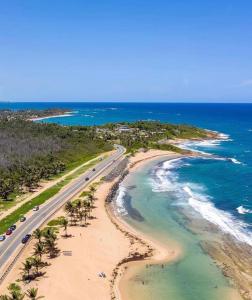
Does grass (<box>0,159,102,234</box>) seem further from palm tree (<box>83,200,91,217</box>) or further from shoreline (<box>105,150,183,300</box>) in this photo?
shoreline (<box>105,150,183,300</box>)

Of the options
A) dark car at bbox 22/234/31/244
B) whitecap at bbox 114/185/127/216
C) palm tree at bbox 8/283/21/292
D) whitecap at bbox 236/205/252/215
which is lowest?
whitecap at bbox 114/185/127/216

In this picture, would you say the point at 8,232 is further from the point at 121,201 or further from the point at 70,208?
the point at 121,201

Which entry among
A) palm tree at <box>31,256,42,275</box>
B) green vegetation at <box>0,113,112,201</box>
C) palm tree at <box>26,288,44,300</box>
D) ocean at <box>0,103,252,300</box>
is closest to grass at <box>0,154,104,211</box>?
green vegetation at <box>0,113,112,201</box>

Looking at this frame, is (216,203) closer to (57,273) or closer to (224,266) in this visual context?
(224,266)

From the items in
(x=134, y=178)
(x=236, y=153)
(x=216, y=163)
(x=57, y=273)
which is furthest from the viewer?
(x=236, y=153)

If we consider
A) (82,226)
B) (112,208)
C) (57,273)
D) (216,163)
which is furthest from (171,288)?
(216,163)

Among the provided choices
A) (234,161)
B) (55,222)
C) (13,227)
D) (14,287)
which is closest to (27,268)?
(14,287)
